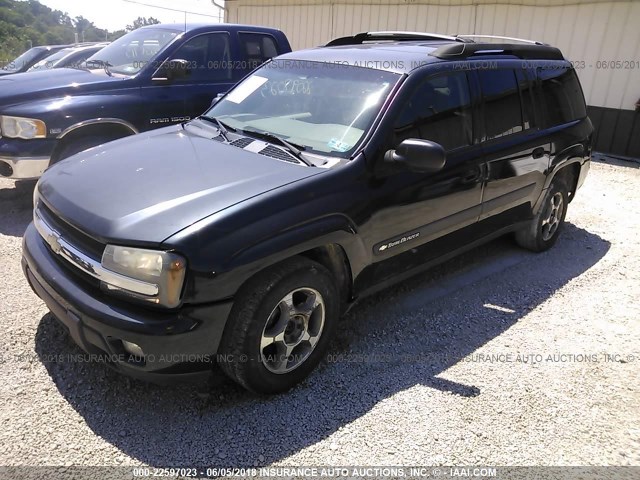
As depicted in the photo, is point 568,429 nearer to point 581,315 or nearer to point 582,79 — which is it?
point 581,315

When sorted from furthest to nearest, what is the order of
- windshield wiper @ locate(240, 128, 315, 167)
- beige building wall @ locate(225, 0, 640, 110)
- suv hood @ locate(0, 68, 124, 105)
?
1. beige building wall @ locate(225, 0, 640, 110)
2. suv hood @ locate(0, 68, 124, 105)
3. windshield wiper @ locate(240, 128, 315, 167)

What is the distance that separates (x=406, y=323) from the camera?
3.64m

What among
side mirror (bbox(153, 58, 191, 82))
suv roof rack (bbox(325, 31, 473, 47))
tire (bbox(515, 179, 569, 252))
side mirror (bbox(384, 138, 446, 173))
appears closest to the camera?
side mirror (bbox(384, 138, 446, 173))

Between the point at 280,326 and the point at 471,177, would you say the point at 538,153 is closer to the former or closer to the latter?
the point at 471,177

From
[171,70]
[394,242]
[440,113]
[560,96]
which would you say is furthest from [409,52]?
[171,70]

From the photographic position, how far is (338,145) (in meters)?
3.06

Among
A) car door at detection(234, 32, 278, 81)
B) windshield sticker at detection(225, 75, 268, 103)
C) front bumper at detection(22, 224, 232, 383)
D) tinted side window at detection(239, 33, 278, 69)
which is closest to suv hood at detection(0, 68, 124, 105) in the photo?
car door at detection(234, 32, 278, 81)

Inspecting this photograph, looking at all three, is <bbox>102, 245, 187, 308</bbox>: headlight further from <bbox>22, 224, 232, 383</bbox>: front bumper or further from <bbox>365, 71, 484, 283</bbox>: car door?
<bbox>365, 71, 484, 283</bbox>: car door

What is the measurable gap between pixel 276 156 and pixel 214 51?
11.8 feet

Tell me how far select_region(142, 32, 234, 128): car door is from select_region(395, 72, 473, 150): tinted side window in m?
3.24

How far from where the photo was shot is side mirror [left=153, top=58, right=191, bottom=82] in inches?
219

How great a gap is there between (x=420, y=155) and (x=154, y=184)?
1443mm

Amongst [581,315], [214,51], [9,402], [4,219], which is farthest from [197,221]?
[214,51]

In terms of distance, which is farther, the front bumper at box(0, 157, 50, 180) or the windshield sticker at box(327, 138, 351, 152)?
the front bumper at box(0, 157, 50, 180)
